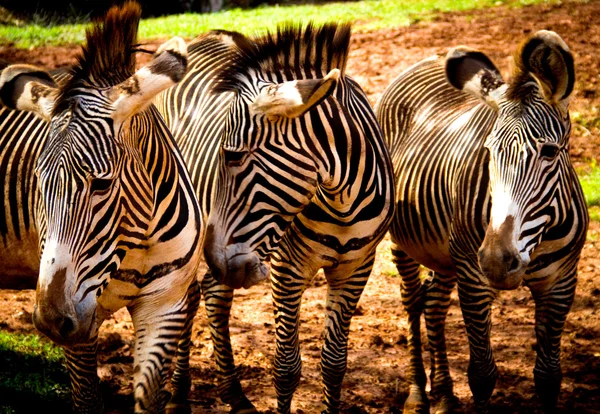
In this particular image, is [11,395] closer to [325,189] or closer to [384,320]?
[325,189]

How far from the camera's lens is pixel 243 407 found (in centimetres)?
647

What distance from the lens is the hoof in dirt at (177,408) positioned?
652 cm

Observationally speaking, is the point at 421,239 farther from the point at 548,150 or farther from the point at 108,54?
the point at 108,54

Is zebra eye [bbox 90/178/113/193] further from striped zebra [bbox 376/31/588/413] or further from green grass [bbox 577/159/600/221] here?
green grass [bbox 577/159/600/221]

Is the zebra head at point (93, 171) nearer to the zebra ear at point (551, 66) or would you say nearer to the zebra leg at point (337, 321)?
the zebra leg at point (337, 321)

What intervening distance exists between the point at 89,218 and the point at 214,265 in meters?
1.05

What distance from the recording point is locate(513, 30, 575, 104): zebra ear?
17.2ft

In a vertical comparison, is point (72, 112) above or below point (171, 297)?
above

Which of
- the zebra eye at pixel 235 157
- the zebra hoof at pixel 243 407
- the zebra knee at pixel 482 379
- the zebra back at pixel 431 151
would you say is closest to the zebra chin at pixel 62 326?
the zebra eye at pixel 235 157

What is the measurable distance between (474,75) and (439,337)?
2134 mm

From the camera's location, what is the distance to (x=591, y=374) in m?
6.92

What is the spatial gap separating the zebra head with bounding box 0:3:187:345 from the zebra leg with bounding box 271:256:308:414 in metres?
1.53

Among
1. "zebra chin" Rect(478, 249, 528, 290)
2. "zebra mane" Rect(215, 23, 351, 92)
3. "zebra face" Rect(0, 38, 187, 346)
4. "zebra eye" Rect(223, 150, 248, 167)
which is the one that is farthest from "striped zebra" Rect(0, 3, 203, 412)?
"zebra chin" Rect(478, 249, 528, 290)

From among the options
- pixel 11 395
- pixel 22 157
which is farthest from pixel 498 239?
pixel 11 395
